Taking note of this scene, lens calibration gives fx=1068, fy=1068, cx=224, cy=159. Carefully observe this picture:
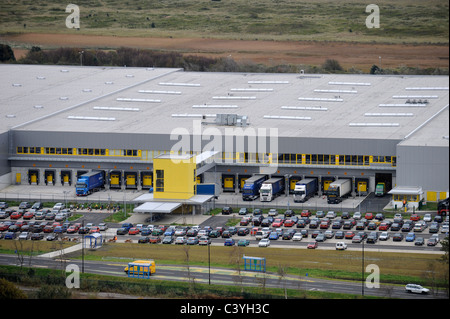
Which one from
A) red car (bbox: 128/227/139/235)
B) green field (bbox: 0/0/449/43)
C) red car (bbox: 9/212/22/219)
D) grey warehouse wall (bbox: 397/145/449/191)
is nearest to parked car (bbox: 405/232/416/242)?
grey warehouse wall (bbox: 397/145/449/191)

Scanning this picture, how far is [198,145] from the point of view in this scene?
226ft

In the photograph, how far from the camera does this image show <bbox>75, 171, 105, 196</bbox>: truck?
67000mm

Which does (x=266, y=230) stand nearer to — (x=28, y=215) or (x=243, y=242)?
(x=243, y=242)

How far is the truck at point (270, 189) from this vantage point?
64.5 meters

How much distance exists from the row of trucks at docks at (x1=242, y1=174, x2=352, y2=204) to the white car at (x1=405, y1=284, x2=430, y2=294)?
59.5 ft

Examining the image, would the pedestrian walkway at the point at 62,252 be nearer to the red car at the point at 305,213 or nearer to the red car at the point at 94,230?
the red car at the point at 94,230

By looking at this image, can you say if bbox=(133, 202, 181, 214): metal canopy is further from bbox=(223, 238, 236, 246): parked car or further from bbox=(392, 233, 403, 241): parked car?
bbox=(392, 233, 403, 241): parked car

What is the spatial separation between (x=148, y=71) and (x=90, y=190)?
26.7 meters

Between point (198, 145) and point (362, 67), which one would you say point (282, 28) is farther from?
point (198, 145)

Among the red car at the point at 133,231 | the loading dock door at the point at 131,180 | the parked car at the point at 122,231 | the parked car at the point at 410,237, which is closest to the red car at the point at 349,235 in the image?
the parked car at the point at 410,237

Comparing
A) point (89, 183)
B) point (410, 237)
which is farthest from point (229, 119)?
point (410, 237)

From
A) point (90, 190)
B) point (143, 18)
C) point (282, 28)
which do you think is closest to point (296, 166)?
point (90, 190)

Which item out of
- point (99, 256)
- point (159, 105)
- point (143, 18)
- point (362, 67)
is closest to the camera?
point (99, 256)
